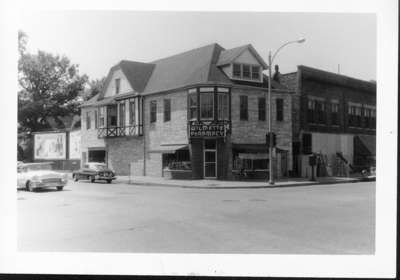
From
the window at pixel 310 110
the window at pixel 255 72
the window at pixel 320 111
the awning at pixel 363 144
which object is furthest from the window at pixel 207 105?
the awning at pixel 363 144

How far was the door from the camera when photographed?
27.2 meters

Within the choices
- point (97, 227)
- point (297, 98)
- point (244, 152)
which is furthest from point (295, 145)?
Answer: point (97, 227)

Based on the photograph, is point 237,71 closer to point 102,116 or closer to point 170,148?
point 170,148

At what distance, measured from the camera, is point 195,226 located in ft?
33.9

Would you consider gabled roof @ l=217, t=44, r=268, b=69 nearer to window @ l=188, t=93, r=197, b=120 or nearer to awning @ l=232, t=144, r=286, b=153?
Answer: window @ l=188, t=93, r=197, b=120

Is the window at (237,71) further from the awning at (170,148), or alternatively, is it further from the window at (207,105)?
the awning at (170,148)

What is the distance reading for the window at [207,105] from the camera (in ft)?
88.5

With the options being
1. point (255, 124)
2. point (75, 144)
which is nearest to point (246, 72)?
point (255, 124)

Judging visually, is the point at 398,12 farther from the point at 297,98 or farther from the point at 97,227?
the point at 297,98

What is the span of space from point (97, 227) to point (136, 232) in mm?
1147

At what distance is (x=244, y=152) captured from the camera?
2772 centimetres

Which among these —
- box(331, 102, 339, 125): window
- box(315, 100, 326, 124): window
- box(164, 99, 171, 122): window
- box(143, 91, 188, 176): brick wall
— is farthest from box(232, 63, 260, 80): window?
box(331, 102, 339, 125): window

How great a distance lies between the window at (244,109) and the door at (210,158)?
2490 mm

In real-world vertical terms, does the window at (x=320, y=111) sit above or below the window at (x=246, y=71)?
below
